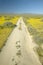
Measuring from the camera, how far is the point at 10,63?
7320mm

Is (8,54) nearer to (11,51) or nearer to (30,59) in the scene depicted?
(11,51)

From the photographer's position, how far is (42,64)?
287 inches

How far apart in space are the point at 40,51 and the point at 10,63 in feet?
7.58

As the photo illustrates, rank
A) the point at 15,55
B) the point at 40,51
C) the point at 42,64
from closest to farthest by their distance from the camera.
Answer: the point at 42,64 < the point at 15,55 < the point at 40,51

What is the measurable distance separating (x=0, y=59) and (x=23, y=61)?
1.05 meters

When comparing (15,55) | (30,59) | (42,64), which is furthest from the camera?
(15,55)

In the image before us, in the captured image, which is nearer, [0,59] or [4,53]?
[0,59]

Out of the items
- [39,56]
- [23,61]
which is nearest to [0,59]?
[23,61]

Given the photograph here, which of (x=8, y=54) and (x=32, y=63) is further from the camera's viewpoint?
(x=8, y=54)

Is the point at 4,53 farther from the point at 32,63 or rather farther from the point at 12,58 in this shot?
the point at 32,63

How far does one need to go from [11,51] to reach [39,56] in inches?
61.9

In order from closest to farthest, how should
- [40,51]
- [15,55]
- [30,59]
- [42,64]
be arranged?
[42,64] < [30,59] < [15,55] < [40,51]

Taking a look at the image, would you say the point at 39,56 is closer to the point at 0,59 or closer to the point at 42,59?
the point at 42,59

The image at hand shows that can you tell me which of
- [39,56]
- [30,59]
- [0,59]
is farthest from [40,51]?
[0,59]
